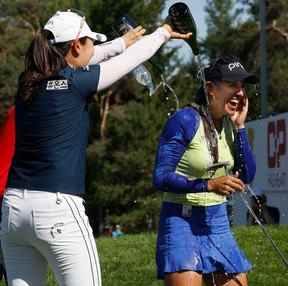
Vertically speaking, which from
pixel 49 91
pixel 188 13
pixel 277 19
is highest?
pixel 277 19

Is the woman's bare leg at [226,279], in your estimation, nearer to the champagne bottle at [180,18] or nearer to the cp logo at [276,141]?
the champagne bottle at [180,18]

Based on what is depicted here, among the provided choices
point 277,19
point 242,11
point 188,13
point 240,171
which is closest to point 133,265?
point 240,171

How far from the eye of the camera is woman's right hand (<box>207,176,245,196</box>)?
4.60m

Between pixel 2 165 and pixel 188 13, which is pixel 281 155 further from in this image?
pixel 188 13

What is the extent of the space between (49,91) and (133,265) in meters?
Answer: 6.22

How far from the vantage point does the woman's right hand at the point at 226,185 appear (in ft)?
15.1

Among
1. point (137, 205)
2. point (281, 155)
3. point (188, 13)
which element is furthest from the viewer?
point (137, 205)

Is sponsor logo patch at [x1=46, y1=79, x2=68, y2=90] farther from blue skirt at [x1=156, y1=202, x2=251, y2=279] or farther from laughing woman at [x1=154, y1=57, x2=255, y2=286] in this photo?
blue skirt at [x1=156, y1=202, x2=251, y2=279]

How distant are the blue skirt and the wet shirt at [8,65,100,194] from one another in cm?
83

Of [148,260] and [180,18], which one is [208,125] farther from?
[148,260]

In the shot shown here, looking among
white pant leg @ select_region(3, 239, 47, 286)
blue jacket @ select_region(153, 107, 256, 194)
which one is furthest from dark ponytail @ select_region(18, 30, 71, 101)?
blue jacket @ select_region(153, 107, 256, 194)

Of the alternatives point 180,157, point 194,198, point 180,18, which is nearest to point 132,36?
point 180,18

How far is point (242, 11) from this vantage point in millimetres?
55344

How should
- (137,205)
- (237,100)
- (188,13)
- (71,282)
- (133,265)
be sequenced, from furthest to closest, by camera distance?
(137,205) → (133,265) → (237,100) → (188,13) → (71,282)
